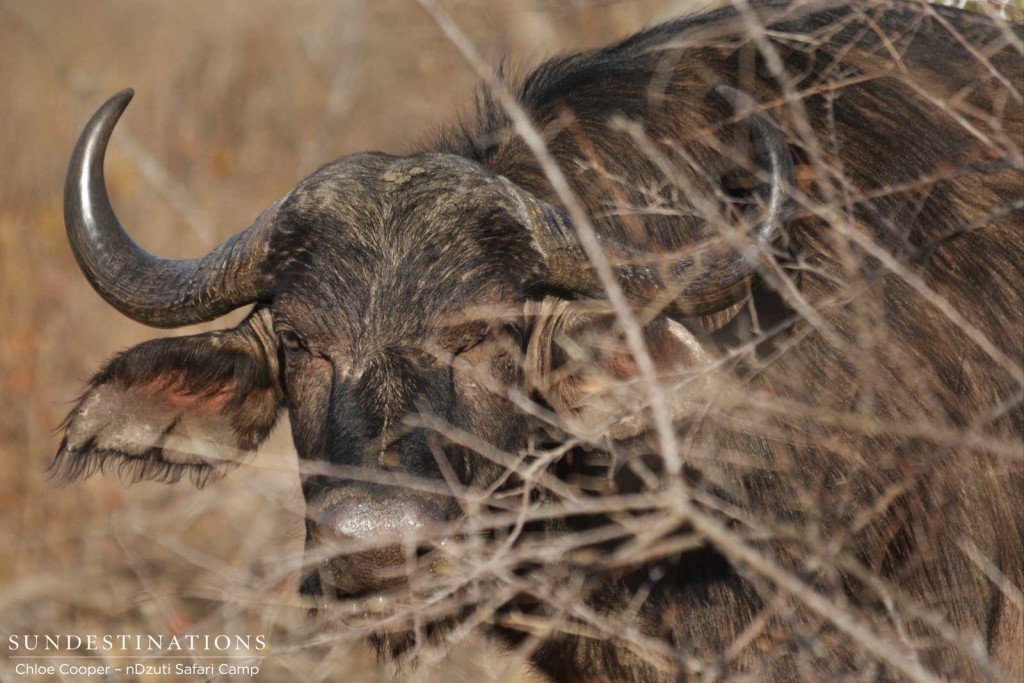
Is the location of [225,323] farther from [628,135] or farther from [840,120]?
[840,120]

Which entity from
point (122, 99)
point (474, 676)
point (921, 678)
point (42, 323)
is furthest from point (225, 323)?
point (921, 678)

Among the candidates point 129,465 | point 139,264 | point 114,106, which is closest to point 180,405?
point 129,465

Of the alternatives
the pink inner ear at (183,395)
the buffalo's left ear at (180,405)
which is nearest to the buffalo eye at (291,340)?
the buffalo's left ear at (180,405)

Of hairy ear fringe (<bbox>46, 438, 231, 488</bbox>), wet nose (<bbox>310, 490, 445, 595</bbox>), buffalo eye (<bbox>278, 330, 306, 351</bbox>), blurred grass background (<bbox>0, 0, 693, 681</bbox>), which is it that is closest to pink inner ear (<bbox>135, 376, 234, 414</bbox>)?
hairy ear fringe (<bbox>46, 438, 231, 488</bbox>)

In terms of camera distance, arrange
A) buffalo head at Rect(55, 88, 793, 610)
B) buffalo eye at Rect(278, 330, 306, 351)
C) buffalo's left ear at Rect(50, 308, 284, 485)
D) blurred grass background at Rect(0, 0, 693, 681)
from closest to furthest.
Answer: buffalo head at Rect(55, 88, 793, 610)
buffalo eye at Rect(278, 330, 306, 351)
buffalo's left ear at Rect(50, 308, 284, 485)
blurred grass background at Rect(0, 0, 693, 681)

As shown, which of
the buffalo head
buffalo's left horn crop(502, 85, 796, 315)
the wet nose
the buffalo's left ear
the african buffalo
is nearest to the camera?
the wet nose

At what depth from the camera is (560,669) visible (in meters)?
4.27

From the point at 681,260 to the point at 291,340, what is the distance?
121cm

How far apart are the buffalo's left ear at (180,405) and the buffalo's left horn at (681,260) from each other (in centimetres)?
108

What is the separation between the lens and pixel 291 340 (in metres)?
3.81

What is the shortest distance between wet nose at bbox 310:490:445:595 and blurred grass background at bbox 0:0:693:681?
1772 mm

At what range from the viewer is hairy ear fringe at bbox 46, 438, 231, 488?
13.8ft

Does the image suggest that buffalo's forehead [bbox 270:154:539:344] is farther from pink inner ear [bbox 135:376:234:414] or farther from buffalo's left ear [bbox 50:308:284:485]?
pink inner ear [bbox 135:376:234:414]

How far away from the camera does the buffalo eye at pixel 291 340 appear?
149 inches
